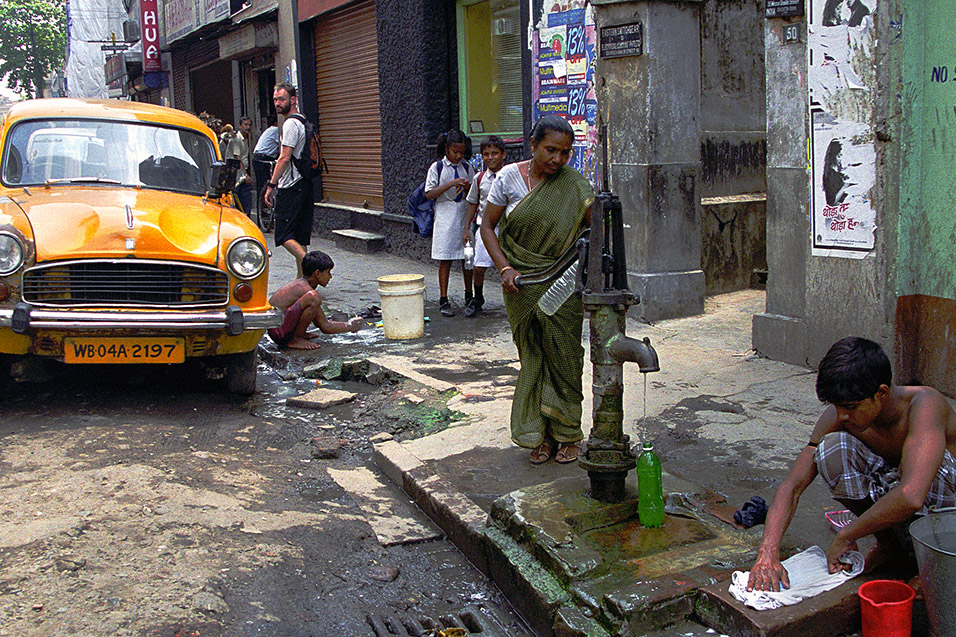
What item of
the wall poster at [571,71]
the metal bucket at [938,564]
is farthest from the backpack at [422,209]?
the metal bucket at [938,564]

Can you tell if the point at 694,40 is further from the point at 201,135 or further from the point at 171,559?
the point at 171,559

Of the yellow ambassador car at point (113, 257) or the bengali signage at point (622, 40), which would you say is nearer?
the yellow ambassador car at point (113, 257)

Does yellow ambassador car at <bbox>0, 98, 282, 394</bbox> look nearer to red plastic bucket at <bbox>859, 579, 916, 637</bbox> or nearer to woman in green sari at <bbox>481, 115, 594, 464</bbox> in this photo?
woman in green sari at <bbox>481, 115, 594, 464</bbox>

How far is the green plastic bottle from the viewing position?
3420mm

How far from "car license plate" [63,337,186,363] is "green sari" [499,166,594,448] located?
227 centimetres

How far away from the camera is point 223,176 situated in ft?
22.3

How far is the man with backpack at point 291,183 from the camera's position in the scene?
29.7 ft

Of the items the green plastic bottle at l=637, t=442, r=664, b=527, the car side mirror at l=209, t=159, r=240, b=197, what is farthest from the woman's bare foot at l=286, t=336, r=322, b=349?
the green plastic bottle at l=637, t=442, r=664, b=527

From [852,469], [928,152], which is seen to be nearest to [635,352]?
[852,469]

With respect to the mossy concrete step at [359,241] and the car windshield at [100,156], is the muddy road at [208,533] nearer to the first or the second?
the car windshield at [100,156]

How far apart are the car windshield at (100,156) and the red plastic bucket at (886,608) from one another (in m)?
5.55

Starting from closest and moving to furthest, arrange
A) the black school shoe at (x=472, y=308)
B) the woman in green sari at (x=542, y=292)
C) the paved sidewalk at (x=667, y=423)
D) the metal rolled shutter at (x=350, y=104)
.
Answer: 1. the paved sidewalk at (x=667, y=423)
2. the woman in green sari at (x=542, y=292)
3. the black school shoe at (x=472, y=308)
4. the metal rolled shutter at (x=350, y=104)

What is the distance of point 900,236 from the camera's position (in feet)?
17.2

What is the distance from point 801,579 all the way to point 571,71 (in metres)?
6.56
